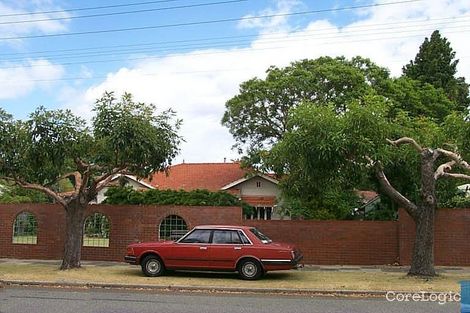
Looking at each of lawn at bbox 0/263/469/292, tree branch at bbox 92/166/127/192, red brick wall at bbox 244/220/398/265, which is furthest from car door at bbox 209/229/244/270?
red brick wall at bbox 244/220/398/265

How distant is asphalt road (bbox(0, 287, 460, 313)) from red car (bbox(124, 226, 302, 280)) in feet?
7.07

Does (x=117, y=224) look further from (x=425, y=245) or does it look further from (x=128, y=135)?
(x=425, y=245)

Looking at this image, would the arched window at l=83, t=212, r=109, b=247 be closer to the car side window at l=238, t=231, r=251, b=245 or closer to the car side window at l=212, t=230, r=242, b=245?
the car side window at l=212, t=230, r=242, b=245

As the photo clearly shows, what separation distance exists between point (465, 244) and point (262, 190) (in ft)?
69.7

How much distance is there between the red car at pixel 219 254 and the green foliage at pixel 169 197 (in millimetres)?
8663

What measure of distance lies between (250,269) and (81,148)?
5.86m

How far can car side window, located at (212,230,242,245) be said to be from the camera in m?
15.1

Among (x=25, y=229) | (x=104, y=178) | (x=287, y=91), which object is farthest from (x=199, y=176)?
(x=104, y=178)

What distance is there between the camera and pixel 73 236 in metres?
16.8

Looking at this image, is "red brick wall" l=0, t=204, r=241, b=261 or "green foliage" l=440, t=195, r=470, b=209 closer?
"red brick wall" l=0, t=204, r=241, b=261

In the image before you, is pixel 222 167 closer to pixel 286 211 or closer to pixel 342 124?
pixel 286 211

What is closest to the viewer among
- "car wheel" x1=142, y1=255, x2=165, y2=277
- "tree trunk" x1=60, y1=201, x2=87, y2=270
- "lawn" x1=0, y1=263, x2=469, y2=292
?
"lawn" x1=0, y1=263, x2=469, y2=292

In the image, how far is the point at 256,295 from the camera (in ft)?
41.5

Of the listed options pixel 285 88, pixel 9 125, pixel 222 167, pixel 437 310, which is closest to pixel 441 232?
pixel 437 310
